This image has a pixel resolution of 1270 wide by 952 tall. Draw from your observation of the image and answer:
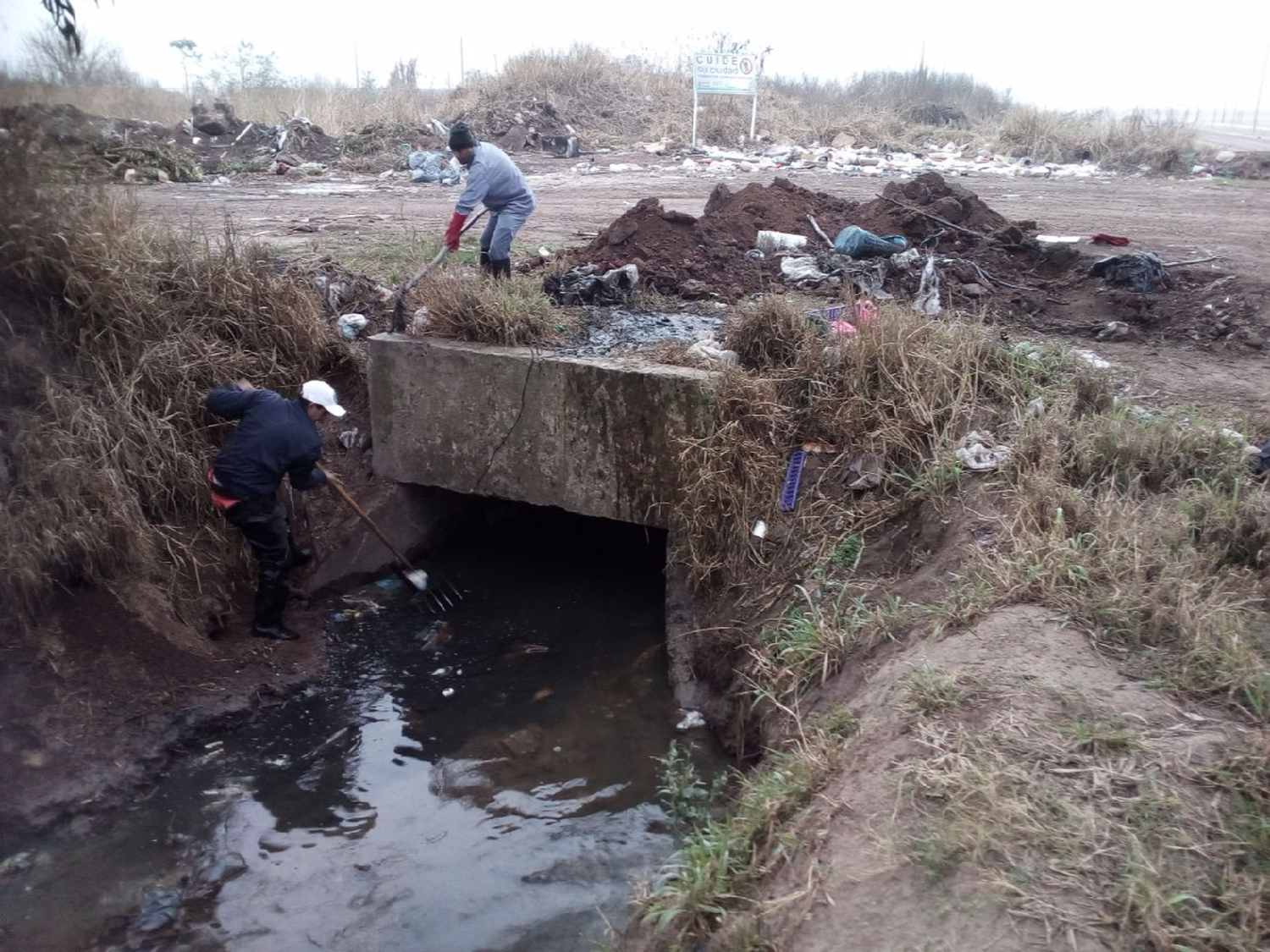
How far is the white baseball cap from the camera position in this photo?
5.56 m

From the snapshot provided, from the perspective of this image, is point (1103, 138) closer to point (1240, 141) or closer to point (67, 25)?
point (1240, 141)

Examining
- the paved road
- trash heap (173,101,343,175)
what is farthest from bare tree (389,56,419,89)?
the paved road

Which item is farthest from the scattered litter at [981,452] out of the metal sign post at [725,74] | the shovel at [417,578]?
the metal sign post at [725,74]

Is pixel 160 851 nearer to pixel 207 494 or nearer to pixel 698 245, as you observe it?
pixel 207 494

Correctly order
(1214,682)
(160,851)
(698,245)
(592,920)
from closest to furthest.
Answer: (1214,682) → (592,920) → (160,851) → (698,245)

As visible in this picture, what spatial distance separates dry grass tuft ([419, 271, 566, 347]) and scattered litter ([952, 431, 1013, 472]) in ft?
8.23

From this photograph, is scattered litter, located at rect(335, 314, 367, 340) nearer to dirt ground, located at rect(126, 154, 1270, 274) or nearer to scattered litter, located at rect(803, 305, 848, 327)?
dirt ground, located at rect(126, 154, 1270, 274)

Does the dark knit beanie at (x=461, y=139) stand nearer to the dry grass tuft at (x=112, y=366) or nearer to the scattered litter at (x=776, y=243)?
the dry grass tuft at (x=112, y=366)

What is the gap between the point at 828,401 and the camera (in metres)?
5.34

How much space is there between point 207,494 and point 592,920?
139 inches

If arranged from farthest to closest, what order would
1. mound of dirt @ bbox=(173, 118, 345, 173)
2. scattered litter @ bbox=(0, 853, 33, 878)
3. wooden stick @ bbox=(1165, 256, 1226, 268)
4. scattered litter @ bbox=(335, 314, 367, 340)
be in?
mound of dirt @ bbox=(173, 118, 345, 173) < wooden stick @ bbox=(1165, 256, 1226, 268) < scattered litter @ bbox=(335, 314, 367, 340) < scattered litter @ bbox=(0, 853, 33, 878)

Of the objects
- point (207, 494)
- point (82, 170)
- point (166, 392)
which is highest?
point (82, 170)

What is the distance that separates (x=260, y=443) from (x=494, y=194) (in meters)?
2.87

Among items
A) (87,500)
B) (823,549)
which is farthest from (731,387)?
(87,500)
